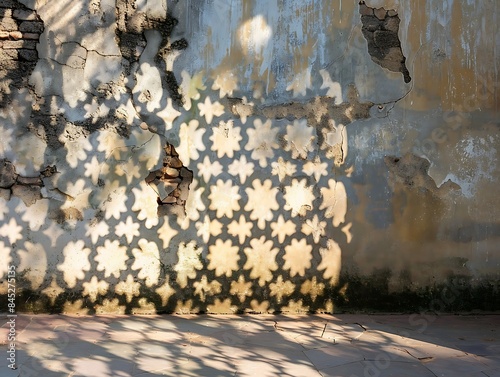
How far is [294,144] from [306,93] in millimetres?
396

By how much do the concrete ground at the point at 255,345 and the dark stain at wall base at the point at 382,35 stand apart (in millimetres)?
1942

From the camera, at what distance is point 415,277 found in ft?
14.0

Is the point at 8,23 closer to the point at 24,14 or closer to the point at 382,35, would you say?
the point at 24,14

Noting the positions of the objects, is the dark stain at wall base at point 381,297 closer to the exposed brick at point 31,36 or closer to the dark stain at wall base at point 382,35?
the dark stain at wall base at point 382,35

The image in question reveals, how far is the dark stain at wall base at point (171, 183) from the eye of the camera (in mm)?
4137

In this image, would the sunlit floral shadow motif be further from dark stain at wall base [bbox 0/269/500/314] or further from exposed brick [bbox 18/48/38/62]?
exposed brick [bbox 18/48/38/62]

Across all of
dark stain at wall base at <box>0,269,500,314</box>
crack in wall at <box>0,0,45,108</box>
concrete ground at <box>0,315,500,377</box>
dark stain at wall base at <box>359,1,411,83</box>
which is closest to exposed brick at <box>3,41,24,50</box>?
crack in wall at <box>0,0,45,108</box>

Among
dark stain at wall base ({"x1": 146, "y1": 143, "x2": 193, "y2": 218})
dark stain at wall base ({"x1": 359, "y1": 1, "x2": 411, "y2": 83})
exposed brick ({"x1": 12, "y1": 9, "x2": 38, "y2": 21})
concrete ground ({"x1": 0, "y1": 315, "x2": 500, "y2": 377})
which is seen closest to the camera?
concrete ground ({"x1": 0, "y1": 315, "x2": 500, "y2": 377})

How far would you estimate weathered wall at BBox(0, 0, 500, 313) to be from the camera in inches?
159

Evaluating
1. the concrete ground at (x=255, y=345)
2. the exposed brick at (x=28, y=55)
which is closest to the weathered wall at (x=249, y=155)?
the exposed brick at (x=28, y=55)

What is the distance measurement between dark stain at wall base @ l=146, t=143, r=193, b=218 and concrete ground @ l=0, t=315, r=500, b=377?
2.63ft

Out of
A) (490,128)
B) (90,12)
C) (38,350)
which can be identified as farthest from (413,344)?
(90,12)

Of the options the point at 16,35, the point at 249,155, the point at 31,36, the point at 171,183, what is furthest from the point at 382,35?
the point at 16,35

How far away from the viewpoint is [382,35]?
14.0 feet
